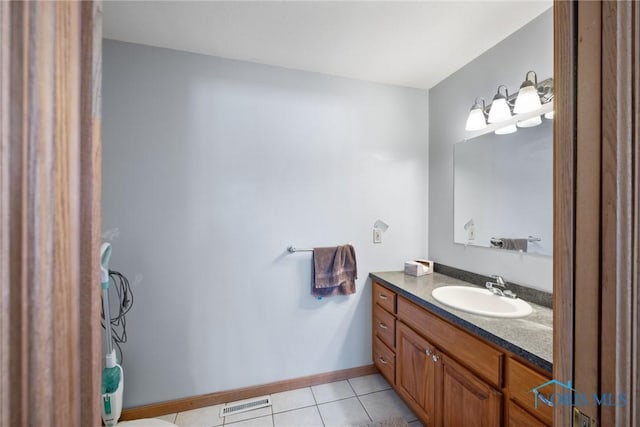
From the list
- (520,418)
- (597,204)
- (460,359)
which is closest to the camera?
(597,204)

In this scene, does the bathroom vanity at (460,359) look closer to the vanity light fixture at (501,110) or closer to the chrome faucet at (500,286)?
the chrome faucet at (500,286)

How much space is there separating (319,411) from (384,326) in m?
0.74

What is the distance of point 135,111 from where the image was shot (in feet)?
5.54

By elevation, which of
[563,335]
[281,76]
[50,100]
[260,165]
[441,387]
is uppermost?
[281,76]

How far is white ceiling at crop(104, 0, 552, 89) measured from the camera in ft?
4.62

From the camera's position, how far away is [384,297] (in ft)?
6.46

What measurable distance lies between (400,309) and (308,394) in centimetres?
97

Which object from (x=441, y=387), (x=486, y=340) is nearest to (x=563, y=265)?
(x=486, y=340)

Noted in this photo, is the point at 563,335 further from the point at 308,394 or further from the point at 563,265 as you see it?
the point at 308,394

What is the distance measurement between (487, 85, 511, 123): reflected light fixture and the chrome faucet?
3.36 feet

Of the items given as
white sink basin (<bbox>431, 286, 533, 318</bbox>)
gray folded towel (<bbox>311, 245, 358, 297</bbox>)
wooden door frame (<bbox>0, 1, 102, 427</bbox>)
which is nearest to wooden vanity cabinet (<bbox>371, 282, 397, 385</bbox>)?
gray folded towel (<bbox>311, 245, 358, 297</bbox>)

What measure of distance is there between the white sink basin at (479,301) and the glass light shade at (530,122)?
3.39 feet

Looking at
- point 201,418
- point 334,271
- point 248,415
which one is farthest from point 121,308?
point 334,271

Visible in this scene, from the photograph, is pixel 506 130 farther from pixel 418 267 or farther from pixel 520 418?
pixel 520 418
